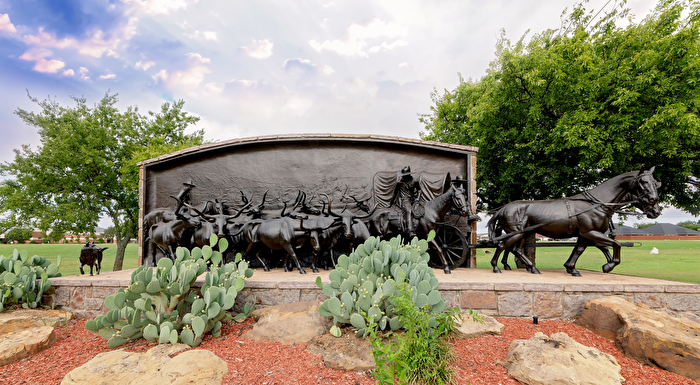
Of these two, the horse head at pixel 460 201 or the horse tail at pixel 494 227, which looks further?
the horse tail at pixel 494 227

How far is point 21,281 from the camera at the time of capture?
571 centimetres

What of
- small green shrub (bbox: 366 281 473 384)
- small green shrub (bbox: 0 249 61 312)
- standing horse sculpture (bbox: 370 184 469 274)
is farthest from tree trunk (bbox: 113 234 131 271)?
Result: small green shrub (bbox: 366 281 473 384)

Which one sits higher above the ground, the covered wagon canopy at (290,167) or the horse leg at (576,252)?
the covered wagon canopy at (290,167)

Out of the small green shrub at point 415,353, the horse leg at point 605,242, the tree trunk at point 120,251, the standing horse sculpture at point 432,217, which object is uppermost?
the standing horse sculpture at point 432,217

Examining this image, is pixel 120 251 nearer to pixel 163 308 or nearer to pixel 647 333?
pixel 163 308

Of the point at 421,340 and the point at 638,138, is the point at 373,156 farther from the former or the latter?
the point at 638,138

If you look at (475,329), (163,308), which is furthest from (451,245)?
(163,308)

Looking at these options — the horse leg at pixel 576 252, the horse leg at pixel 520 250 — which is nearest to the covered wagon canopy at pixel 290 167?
the horse leg at pixel 520 250

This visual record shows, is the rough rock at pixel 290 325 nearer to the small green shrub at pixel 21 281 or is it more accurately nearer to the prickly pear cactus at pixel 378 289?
the prickly pear cactus at pixel 378 289

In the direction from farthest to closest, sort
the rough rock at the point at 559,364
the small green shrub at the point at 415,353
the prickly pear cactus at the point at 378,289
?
the prickly pear cactus at the point at 378,289, the rough rock at the point at 559,364, the small green shrub at the point at 415,353

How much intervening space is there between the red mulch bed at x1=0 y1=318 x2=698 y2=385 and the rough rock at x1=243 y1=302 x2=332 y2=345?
0.13m

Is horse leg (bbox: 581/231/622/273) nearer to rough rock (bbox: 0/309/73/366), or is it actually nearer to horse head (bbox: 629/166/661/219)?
horse head (bbox: 629/166/661/219)

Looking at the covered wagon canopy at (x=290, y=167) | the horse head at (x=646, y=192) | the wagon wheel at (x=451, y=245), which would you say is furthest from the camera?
the covered wagon canopy at (x=290, y=167)

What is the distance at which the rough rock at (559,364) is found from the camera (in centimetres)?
320
